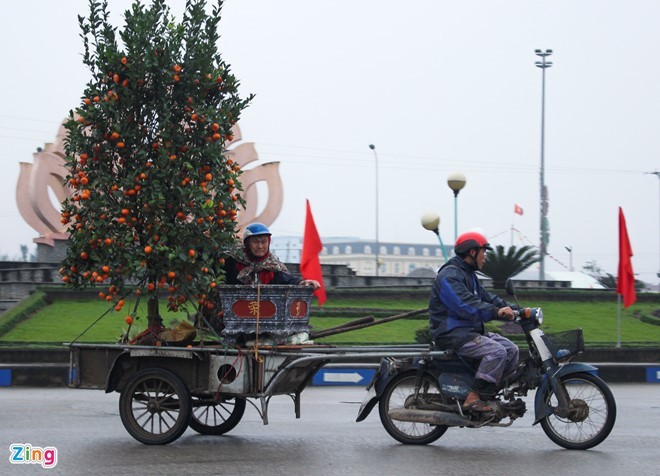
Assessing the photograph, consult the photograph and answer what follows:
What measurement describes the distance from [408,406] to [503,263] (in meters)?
18.9

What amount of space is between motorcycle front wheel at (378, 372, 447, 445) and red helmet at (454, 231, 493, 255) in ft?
3.47

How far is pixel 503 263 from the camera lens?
26266 millimetres

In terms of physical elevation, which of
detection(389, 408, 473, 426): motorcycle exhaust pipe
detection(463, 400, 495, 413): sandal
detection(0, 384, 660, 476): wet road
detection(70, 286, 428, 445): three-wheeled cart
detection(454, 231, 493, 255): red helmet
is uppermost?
detection(454, 231, 493, 255): red helmet

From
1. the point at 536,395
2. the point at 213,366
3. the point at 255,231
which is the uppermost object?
the point at 255,231

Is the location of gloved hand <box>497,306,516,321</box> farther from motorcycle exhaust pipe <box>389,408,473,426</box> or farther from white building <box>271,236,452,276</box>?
white building <box>271,236,452,276</box>

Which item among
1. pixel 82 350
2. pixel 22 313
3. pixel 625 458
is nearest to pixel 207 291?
pixel 82 350

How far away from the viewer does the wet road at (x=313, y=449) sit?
6.63 metres

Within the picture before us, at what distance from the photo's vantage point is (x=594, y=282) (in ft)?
174

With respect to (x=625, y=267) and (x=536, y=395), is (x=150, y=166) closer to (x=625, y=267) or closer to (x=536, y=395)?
(x=536, y=395)

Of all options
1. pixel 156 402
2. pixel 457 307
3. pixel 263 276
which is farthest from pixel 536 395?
pixel 156 402

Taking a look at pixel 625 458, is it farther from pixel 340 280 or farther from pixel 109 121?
pixel 340 280

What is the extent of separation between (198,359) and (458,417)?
2.11 meters

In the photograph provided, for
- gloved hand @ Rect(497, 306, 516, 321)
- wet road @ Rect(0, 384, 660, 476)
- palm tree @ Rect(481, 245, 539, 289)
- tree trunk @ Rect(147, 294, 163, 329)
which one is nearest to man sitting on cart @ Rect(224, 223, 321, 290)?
tree trunk @ Rect(147, 294, 163, 329)

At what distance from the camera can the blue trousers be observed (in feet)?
24.3
